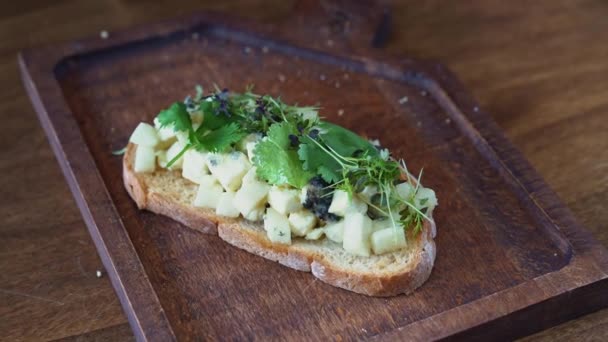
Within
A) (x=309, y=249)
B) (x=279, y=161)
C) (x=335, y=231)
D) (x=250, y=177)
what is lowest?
(x=309, y=249)

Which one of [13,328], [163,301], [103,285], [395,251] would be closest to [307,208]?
[395,251]

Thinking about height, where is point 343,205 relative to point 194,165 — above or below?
above

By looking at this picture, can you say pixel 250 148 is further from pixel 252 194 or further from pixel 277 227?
pixel 277 227

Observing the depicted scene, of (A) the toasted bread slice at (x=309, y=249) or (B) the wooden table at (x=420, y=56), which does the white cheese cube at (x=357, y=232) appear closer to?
(A) the toasted bread slice at (x=309, y=249)

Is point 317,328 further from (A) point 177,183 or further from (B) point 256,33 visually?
(B) point 256,33

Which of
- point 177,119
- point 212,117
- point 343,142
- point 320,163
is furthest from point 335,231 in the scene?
point 177,119

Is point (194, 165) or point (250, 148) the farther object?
point (194, 165)
